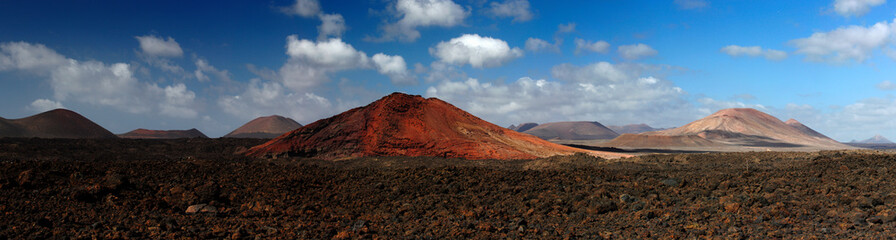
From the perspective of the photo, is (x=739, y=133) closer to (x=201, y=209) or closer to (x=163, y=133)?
(x=201, y=209)

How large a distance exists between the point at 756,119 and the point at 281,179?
146 metres

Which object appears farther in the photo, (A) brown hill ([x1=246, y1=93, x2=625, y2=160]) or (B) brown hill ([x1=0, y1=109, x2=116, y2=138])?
(B) brown hill ([x1=0, y1=109, x2=116, y2=138])

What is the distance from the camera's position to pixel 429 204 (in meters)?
9.54

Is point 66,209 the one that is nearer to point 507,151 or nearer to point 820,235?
point 820,235

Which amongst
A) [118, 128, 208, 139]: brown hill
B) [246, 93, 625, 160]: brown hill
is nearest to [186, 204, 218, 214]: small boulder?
[246, 93, 625, 160]: brown hill

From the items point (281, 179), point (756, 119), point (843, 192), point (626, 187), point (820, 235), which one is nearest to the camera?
point (820, 235)

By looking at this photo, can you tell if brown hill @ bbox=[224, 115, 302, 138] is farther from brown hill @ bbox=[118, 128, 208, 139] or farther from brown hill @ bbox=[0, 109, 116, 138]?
brown hill @ bbox=[0, 109, 116, 138]

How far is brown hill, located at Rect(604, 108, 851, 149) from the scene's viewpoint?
87.2 metres

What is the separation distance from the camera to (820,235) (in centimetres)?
607

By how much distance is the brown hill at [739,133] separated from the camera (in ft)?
A: 286

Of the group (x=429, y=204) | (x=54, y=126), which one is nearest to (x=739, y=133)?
(x=429, y=204)

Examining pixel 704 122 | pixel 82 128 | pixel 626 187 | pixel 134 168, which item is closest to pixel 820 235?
pixel 626 187

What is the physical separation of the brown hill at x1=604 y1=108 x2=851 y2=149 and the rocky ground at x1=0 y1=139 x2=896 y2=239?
77.4m

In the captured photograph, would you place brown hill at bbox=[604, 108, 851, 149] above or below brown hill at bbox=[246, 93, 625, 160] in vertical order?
above
